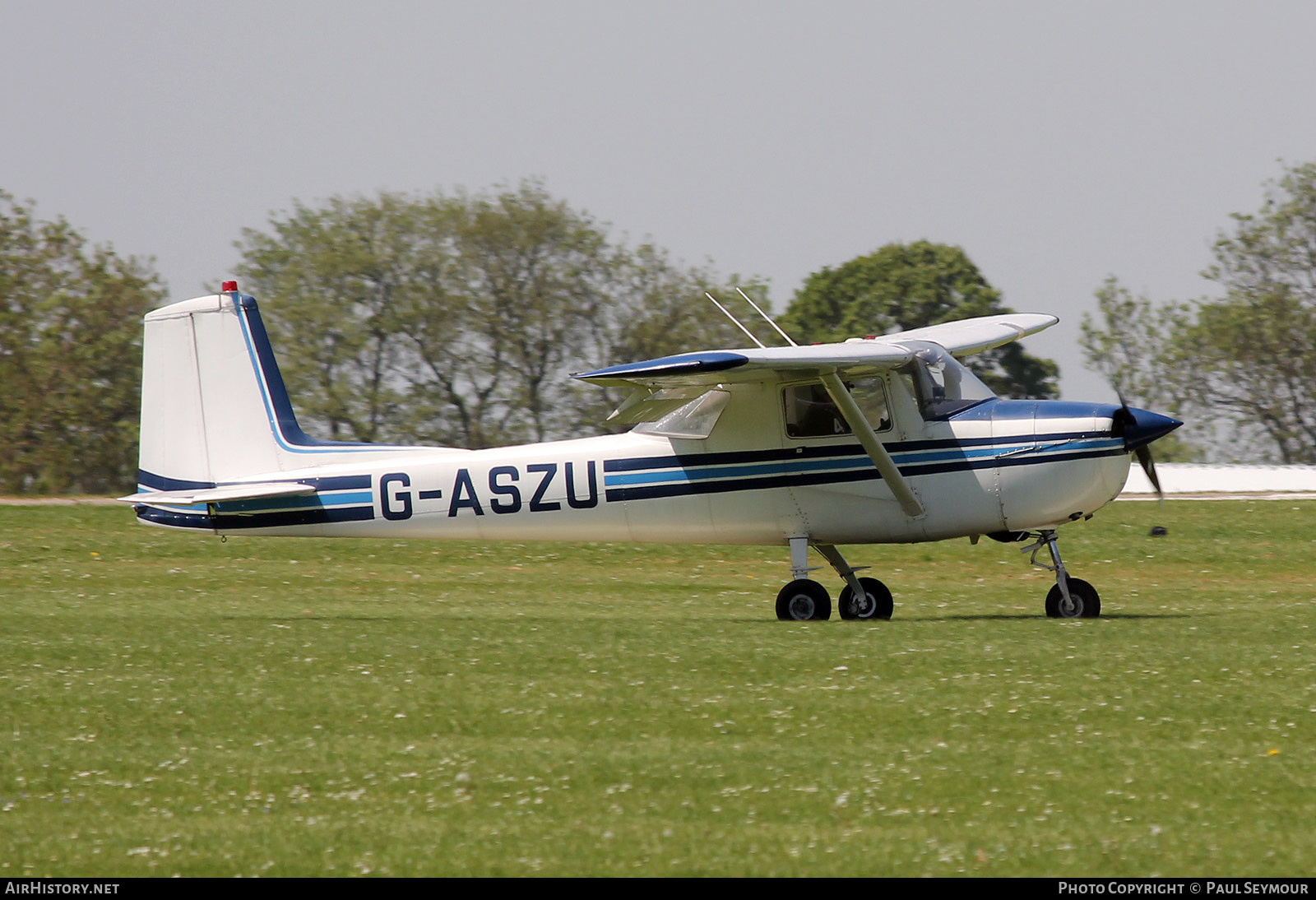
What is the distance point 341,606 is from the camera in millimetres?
17719

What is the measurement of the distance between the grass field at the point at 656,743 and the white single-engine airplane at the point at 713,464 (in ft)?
3.40

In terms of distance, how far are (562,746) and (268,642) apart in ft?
17.9

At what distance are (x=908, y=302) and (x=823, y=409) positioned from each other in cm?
5058

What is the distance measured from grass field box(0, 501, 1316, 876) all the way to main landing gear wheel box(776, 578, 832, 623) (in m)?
0.64

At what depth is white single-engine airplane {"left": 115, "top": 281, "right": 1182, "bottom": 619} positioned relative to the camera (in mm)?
14289

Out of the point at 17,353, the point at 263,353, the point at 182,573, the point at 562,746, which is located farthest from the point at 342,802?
the point at 17,353

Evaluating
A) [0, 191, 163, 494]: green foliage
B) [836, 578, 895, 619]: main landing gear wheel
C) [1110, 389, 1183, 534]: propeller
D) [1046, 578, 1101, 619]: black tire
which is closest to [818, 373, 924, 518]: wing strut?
[836, 578, 895, 619]: main landing gear wheel

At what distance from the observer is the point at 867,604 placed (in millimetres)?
15469

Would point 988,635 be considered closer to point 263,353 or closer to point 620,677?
point 620,677

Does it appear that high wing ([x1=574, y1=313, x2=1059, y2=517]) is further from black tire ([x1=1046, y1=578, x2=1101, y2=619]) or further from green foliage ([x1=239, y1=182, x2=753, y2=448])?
green foliage ([x1=239, y1=182, x2=753, y2=448])

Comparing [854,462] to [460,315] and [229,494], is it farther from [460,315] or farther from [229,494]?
[460,315]

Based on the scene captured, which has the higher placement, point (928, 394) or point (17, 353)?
point (17, 353)

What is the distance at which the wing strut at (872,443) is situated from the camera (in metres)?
14.1

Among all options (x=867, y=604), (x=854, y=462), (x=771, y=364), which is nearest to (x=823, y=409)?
(x=854, y=462)
